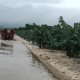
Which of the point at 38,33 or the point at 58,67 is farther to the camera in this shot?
the point at 38,33

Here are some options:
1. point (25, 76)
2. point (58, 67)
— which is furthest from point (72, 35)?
point (25, 76)

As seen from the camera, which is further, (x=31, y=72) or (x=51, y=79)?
(x=31, y=72)

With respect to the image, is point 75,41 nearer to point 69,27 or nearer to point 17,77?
point 69,27

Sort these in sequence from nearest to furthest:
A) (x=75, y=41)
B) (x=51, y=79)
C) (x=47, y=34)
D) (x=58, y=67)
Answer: (x=51, y=79), (x=58, y=67), (x=75, y=41), (x=47, y=34)

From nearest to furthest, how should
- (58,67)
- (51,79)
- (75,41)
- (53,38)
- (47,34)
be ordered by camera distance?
(51,79) < (58,67) < (75,41) < (53,38) < (47,34)

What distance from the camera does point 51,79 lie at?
50.6 feet

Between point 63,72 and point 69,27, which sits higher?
point 69,27

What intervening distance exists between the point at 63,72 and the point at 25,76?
1990 mm

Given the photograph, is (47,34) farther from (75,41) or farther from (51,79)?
(51,79)

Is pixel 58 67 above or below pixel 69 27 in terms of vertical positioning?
below

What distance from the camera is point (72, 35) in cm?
2358

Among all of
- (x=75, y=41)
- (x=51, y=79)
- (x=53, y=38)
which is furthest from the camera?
(x=53, y=38)

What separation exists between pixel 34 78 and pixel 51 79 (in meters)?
0.77

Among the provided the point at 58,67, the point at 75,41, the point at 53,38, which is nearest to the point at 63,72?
the point at 58,67
